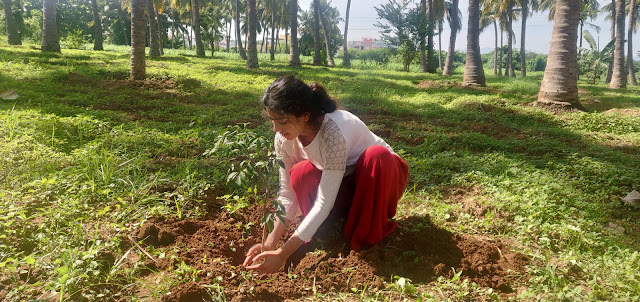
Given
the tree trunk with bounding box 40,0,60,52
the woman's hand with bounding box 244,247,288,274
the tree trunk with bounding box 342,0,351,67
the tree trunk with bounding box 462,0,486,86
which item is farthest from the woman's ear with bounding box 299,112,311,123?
the tree trunk with bounding box 342,0,351,67

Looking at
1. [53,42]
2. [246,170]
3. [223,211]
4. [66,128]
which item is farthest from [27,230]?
[53,42]

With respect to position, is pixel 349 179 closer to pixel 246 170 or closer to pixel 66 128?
pixel 246 170

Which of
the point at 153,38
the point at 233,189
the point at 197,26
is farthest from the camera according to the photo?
the point at 197,26

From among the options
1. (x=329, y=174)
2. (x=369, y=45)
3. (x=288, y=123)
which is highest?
(x=369, y=45)

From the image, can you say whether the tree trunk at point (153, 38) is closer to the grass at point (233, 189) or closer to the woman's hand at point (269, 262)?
the grass at point (233, 189)

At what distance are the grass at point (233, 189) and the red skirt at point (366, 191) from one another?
1.05 feet

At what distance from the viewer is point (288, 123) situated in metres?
1.84

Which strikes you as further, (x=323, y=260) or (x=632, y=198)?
(x=632, y=198)

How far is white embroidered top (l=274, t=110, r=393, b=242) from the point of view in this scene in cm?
190

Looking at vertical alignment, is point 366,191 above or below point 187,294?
above

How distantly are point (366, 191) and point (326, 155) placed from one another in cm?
34

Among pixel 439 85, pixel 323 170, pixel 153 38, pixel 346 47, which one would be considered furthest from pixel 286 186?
pixel 346 47

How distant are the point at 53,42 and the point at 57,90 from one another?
748 cm

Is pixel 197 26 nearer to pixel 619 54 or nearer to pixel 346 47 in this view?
pixel 346 47
